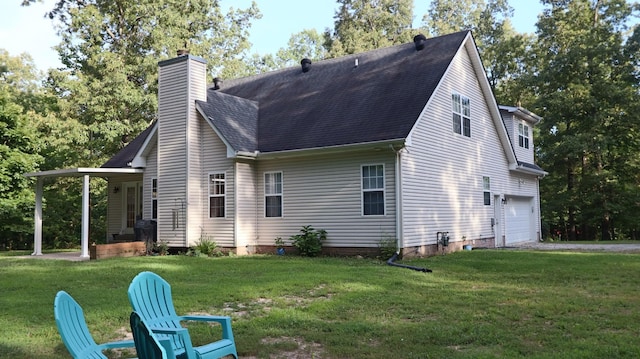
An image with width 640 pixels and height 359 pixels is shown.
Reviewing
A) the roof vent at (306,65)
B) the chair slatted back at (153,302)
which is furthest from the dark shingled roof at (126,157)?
the chair slatted back at (153,302)

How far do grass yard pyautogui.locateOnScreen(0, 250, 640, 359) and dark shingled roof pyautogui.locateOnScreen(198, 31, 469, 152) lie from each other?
3.91 m

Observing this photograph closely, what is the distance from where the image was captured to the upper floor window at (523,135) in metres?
21.9

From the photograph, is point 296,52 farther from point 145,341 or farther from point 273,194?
point 145,341

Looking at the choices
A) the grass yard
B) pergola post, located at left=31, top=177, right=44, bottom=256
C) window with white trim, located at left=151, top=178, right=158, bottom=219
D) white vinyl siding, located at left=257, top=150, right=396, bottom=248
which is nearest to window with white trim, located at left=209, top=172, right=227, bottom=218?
white vinyl siding, located at left=257, top=150, right=396, bottom=248

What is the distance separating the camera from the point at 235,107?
17141 mm

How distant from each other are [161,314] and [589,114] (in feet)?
96.2

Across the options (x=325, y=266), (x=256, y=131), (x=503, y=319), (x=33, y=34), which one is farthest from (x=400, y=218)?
(x=33, y=34)

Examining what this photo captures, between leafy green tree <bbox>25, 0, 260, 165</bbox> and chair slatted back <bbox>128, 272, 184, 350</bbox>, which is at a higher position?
leafy green tree <bbox>25, 0, 260, 165</bbox>

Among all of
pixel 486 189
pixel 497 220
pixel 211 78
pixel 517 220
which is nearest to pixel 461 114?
pixel 486 189

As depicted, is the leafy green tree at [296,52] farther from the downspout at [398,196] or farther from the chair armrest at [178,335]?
the chair armrest at [178,335]

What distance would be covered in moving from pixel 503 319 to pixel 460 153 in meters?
10.9

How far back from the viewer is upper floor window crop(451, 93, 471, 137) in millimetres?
16484

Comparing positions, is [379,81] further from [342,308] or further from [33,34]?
[33,34]

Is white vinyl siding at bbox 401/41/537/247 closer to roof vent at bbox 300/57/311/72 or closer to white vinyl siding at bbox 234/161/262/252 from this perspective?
white vinyl siding at bbox 234/161/262/252
